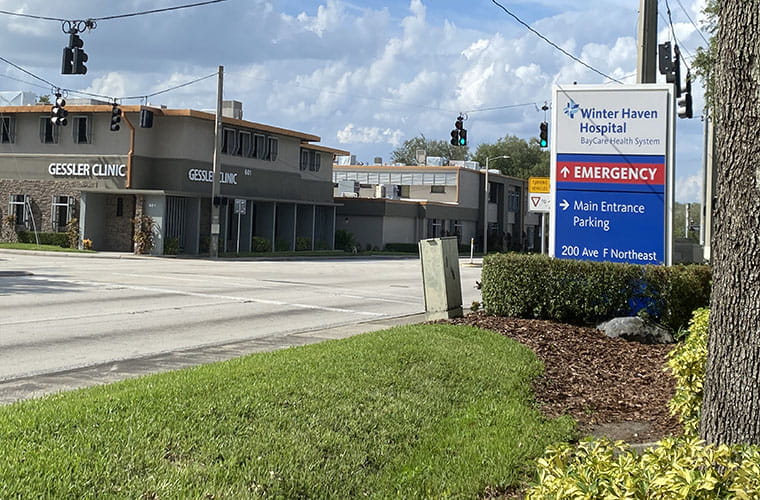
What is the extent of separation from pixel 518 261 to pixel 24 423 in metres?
8.53

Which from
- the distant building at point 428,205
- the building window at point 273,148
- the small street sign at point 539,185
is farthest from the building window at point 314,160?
the small street sign at point 539,185

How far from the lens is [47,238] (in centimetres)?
4416

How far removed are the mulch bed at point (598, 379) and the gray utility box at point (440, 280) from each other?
19.1 inches

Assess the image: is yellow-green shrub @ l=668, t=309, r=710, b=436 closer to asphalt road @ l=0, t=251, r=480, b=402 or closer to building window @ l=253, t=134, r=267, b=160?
asphalt road @ l=0, t=251, r=480, b=402

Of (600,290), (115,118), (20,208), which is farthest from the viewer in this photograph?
(20,208)

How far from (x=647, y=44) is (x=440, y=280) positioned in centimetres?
574

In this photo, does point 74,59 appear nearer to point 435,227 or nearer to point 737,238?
point 737,238

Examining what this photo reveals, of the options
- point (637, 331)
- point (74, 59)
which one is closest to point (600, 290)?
point (637, 331)

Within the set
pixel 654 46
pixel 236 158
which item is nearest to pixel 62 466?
pixel 654 46

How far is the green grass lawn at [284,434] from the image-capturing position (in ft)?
16.0

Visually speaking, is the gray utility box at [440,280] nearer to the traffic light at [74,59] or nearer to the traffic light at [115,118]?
the traffic light at [74,59]

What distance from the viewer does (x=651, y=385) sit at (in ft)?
29.2

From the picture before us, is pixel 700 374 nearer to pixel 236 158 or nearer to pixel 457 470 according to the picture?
pixel 457 470

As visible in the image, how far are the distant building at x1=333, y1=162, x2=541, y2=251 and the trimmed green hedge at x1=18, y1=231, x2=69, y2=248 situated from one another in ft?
75.2
